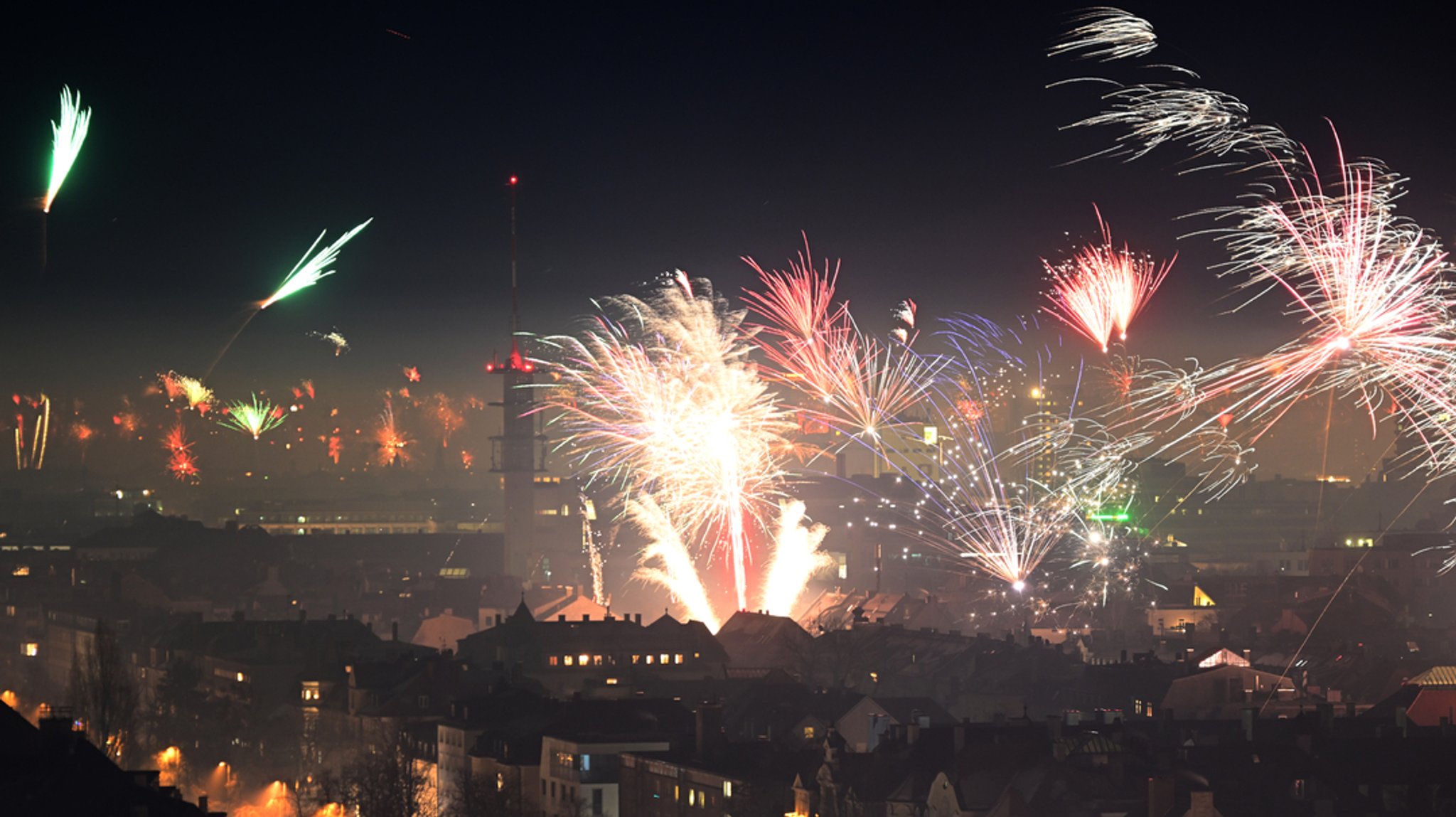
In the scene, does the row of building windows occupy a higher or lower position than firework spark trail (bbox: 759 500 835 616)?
lower

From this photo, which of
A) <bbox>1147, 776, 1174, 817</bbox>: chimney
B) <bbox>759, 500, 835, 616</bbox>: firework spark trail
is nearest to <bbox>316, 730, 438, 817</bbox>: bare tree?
<bbox>1147, 776, 1174, 817</bbox>: chimney

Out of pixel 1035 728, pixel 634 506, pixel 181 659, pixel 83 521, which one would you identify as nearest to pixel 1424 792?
pixel 1035 728

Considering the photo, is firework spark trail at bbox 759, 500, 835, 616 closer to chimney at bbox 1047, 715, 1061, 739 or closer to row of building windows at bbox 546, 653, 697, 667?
row of building windows at bbox 546, 653, 697, 667

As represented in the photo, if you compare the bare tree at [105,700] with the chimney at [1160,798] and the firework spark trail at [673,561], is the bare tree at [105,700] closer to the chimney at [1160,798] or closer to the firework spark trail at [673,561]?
the firework spark trail at [673,561]

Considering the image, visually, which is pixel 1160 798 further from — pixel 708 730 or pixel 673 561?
pixel 673 561

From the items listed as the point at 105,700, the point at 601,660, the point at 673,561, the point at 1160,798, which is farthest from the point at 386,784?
the point at 673,561

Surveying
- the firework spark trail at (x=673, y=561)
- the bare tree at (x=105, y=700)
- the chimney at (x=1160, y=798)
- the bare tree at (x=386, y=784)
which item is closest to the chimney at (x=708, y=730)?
the bare tree at (x=386, y=784)
